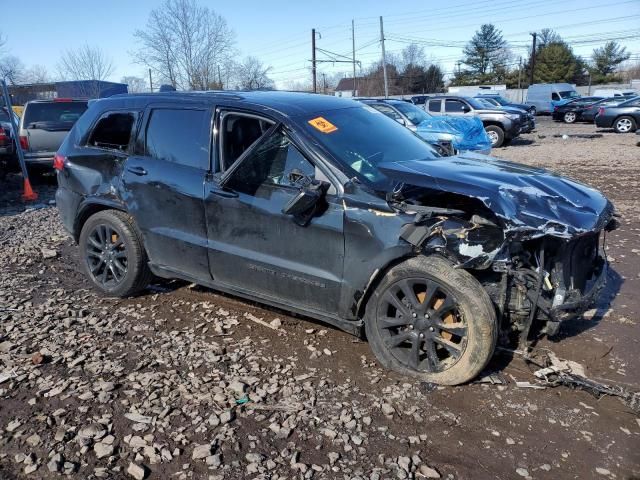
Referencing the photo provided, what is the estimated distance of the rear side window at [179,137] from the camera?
13.3ft

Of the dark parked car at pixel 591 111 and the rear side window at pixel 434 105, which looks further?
the dark parked car at pixel 591 111

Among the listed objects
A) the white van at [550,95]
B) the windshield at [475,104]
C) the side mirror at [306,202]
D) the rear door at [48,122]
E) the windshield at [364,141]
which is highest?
the white van at [550,95]

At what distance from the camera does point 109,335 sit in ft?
13.5

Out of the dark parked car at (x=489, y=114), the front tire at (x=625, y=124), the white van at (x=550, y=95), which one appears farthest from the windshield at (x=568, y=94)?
the dark parked car at (x=489, y=114)

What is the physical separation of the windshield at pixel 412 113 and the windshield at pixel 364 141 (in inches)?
359

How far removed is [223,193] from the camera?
3869 mm

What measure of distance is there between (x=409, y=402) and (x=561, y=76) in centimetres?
7182

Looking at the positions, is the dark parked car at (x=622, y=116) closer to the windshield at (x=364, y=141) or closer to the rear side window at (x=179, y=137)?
the windshield at (x=364, y=141)

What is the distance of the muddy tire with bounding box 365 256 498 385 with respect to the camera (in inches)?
124

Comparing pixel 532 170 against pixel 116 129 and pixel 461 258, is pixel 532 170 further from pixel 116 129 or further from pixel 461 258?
pixel 116 129

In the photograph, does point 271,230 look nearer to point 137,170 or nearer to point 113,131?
point 137,170

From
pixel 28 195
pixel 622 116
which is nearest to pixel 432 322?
pixel 28 195

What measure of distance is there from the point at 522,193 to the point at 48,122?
10558 mm

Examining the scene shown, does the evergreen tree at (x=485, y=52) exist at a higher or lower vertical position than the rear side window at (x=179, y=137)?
higher
